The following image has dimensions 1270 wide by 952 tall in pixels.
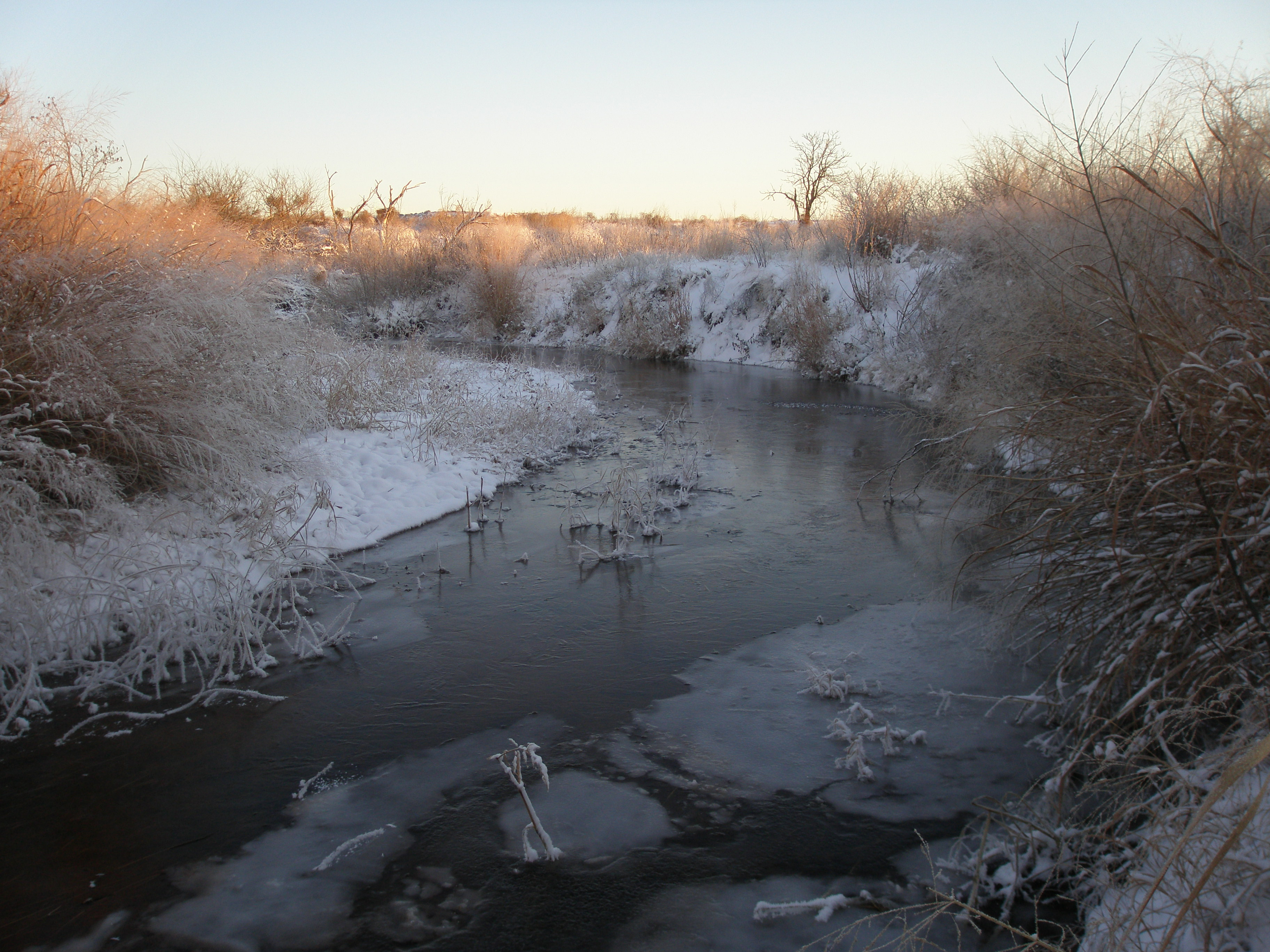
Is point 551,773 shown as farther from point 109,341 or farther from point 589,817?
point 109,341

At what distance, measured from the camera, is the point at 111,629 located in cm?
500

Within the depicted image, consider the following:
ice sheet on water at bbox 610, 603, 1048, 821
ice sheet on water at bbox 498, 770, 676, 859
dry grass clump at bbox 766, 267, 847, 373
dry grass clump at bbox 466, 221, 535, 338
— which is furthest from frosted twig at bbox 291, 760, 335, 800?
dry grass clump at bbox 466, 221, 535, 338

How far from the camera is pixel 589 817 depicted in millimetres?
3570

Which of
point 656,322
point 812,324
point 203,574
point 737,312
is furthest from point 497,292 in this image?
point 203,574

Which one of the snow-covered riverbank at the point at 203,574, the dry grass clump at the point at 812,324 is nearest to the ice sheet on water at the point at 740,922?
the snow-covered riverbank at the point at 203,574

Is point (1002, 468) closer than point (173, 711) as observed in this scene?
No

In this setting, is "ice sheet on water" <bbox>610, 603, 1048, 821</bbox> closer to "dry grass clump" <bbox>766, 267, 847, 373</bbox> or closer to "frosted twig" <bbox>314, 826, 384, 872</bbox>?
"frosted twig" <bbox>314, 826, 384, 872</bbox>

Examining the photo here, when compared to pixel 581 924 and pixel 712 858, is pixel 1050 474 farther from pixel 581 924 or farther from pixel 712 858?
pixel 581 924

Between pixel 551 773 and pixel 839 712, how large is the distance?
1621 millimetres

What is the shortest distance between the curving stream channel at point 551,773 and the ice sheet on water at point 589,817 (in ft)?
0.05

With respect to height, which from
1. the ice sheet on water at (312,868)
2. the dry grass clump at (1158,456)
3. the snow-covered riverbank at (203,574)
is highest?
the dry grass clump at (1158,456)

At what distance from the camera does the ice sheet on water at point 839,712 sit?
377 centimetres

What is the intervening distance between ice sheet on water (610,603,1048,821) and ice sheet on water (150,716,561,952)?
966mm

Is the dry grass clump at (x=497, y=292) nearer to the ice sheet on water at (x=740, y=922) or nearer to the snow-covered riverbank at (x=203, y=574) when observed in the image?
the snow-covered riverbank at (x=203, y=574)
